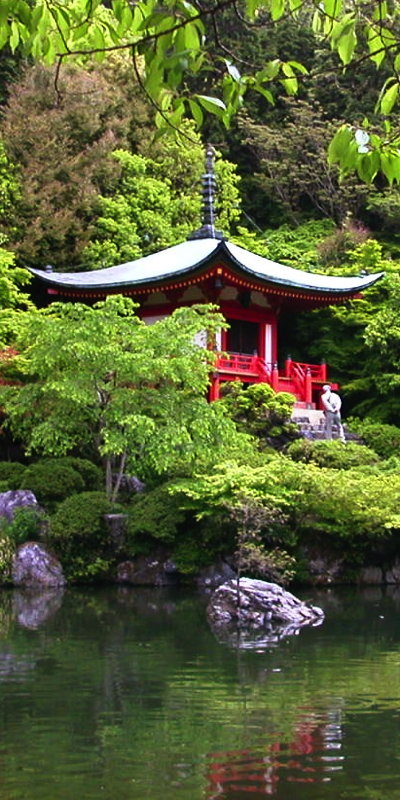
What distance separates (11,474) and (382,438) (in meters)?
8.06

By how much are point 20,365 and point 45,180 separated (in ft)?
26.8

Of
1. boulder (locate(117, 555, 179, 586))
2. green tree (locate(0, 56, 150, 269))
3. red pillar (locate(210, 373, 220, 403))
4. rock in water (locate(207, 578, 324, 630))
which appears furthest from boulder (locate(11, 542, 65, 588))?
green tree (locate(0, 56, 150, 269))

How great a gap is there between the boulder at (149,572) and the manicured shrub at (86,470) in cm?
166

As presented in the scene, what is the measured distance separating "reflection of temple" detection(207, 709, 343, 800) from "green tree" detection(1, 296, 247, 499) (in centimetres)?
950

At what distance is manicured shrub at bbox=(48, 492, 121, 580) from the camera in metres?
15.3

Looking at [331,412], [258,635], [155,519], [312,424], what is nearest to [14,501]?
[155,519]

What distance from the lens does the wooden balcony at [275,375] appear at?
2259 centimetres

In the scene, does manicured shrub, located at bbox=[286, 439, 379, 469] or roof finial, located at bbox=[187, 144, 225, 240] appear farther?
roof finial, located at bbox=[187, 144, 225, 240]

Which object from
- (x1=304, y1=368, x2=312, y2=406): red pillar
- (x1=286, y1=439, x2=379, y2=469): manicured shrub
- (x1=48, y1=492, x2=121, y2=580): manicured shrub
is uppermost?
(x1=304, y1=368, x2=312, y2=406): red pillar

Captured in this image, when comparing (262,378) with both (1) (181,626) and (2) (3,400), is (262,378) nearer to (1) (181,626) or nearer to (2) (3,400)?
(2) (3,400)

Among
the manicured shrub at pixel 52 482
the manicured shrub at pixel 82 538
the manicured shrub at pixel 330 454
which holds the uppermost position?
the manicured shrub at pixel 330 454

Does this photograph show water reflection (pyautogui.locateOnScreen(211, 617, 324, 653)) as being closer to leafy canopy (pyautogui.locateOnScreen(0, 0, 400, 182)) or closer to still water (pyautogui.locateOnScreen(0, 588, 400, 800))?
still water (pyautogui.locateOnScreen(0, 588, 400, 800))

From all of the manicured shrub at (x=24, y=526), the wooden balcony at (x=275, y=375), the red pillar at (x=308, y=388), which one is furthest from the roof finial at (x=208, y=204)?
the manicured shrub at (x=24, y=526)

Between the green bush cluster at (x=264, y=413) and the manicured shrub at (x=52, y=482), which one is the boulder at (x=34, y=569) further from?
the green bush cluster at (x=264, y=413)
